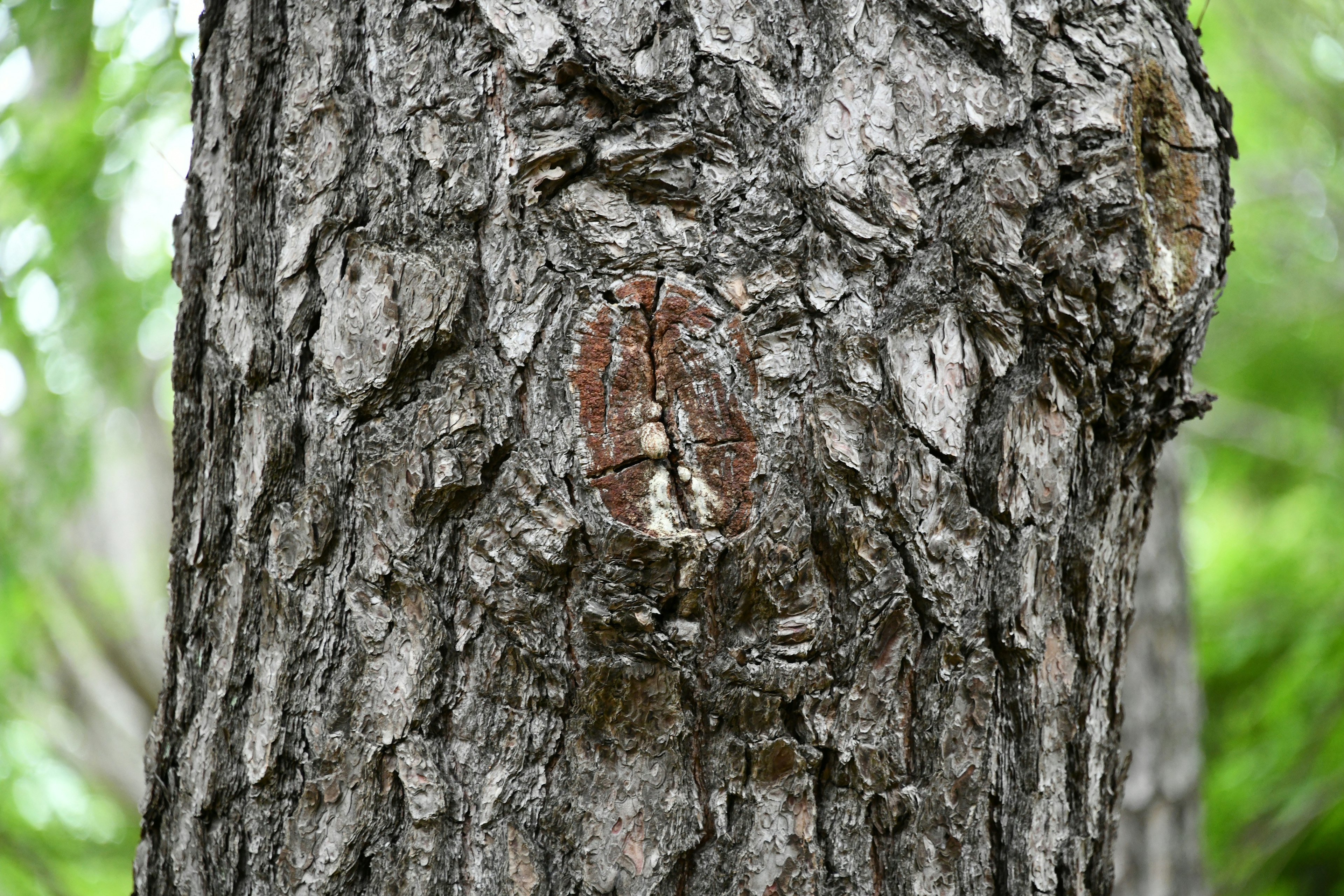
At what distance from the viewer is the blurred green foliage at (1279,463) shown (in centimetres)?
340

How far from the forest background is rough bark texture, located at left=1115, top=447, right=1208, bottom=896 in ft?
2.65

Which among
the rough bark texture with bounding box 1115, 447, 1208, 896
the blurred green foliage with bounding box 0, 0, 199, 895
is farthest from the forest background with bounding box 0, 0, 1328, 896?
the rough bark texture with bounding box 1115, 447, 1208, 896

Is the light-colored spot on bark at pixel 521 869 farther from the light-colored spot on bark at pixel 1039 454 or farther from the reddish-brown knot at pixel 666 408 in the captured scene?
the light-colored spot on bark at pixel 1039 454

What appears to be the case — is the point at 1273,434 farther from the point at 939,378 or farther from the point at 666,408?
the point at 666,408

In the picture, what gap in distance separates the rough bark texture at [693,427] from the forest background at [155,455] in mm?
631

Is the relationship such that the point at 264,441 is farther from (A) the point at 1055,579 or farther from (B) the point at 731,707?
(A) the point at 1055,579

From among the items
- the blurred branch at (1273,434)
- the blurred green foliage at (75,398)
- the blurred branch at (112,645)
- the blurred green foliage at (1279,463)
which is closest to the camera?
the blurred green foliage at (75,398)

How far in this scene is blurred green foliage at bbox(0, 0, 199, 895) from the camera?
2391 mm

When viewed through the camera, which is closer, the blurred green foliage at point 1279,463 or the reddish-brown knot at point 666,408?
the reddish-brown knot at point 666,408

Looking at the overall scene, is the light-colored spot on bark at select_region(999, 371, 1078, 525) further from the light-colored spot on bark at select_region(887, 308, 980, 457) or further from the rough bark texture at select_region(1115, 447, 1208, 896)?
the rough bark texture at select_region(1115, 447, 1208, 896)

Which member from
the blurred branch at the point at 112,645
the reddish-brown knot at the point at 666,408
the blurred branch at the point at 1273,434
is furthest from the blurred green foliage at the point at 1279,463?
the blurred branch at the point at 112,645

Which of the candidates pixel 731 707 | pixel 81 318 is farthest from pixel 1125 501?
pixel 81 318

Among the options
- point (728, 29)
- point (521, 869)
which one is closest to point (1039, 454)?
point (728, 29)

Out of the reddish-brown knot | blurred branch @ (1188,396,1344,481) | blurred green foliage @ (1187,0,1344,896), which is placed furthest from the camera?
blurred branch @ (1188,396,1344,481)
